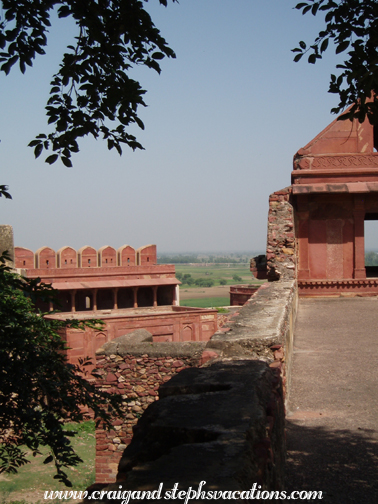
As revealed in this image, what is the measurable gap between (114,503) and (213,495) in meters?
0.30

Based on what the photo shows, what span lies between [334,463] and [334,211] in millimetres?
7247

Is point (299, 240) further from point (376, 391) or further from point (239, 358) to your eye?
point (239, 358)

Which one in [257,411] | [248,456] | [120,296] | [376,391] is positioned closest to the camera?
[248,456]

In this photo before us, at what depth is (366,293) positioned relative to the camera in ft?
29.7

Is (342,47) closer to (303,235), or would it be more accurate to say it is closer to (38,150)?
(38,150)

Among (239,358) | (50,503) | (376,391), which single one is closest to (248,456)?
(239,358)

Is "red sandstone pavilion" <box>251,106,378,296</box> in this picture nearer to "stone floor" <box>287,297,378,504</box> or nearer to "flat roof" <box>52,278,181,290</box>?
"stone floor" <box>287,297,378,504</box>

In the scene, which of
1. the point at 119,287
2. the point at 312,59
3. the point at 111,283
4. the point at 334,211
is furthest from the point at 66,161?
the point at 119,287

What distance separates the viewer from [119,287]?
26.2 meters

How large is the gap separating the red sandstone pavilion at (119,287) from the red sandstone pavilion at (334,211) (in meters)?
11.5

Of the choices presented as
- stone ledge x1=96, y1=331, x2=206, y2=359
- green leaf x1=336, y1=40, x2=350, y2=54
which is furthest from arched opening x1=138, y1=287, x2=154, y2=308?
green leaf x1=336, y1=40, x2=350, y2=54

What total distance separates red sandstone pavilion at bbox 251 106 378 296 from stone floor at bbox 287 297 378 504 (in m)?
3.18

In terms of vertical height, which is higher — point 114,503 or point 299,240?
point 299,240

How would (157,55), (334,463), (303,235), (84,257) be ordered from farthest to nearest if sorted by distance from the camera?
(84,257)
(303,235)
(157,55)
(334,463)
